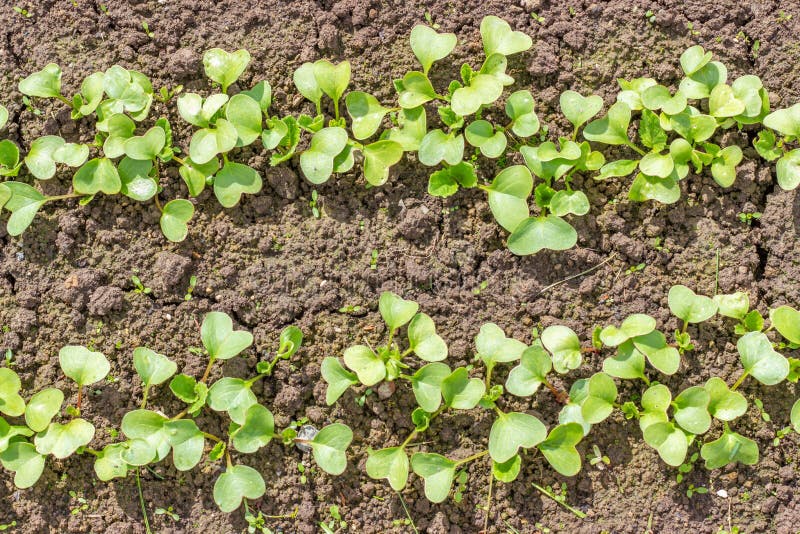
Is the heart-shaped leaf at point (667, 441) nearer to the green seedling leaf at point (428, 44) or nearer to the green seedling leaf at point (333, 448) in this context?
the green seedling leaf at point (333, 448)

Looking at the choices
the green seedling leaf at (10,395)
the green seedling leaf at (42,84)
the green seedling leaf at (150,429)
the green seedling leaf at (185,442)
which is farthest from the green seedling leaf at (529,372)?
the green seedling leaf at (42,84)

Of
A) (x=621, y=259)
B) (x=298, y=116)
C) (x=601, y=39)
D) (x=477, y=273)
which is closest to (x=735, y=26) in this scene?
(x=601, y=39)

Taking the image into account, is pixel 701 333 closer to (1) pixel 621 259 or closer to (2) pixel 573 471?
(1) pixel 621 259

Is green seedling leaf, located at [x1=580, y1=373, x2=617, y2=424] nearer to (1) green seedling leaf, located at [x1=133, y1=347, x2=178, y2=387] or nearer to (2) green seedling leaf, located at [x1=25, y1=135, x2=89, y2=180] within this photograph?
(1) green seedling leaf, located at [x1=133, y1=347, x2=178, y2=387]

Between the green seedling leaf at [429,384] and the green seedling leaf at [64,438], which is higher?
the green seedling leaf at [429,384]

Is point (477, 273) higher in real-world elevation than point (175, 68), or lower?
lower

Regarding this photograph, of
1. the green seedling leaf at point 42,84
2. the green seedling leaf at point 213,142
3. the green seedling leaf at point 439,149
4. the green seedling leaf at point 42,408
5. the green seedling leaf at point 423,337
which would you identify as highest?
the green seedling leaf at point 42,84

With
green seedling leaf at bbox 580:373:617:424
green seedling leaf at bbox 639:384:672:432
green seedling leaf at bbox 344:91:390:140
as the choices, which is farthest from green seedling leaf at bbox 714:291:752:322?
green seedling leaf at bbox 344:91:390:140
